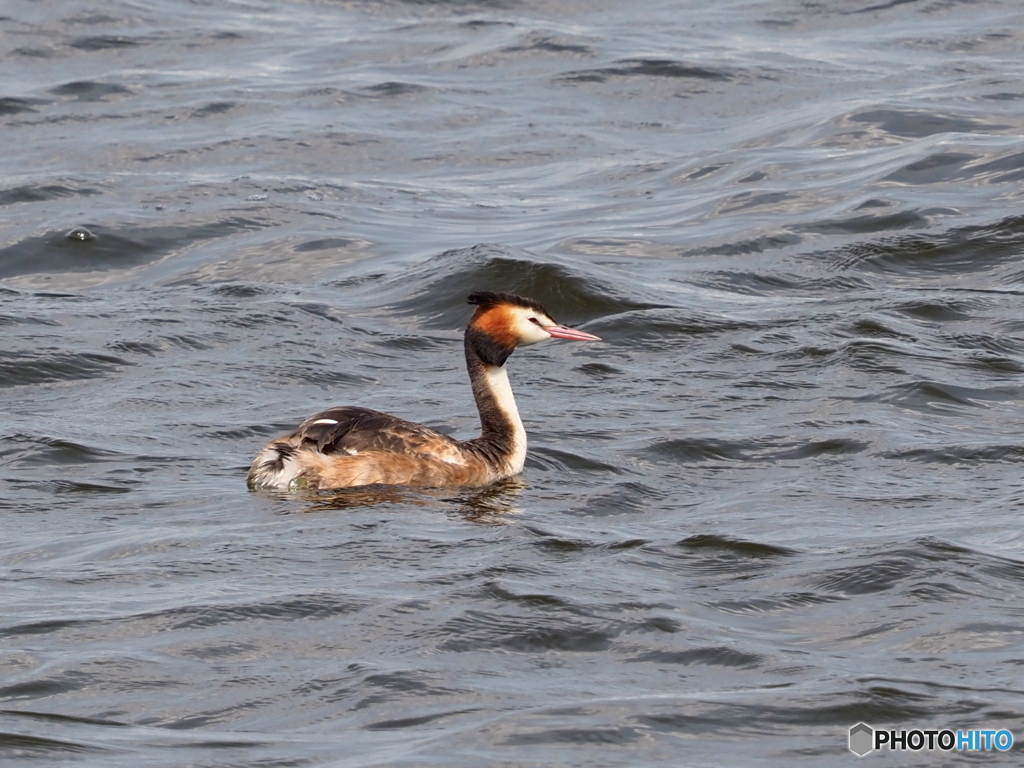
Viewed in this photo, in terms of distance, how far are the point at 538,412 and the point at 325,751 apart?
505cm

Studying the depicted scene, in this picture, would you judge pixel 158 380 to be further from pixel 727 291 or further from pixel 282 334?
pixel 727 291

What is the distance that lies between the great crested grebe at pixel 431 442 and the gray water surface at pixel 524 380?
139 millimetres

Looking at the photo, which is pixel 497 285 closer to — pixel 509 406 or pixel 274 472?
pixel 509 406

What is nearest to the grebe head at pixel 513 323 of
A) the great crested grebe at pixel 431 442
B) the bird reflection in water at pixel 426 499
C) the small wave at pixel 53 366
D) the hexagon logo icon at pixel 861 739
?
the great crested grebe at pixel 431 442

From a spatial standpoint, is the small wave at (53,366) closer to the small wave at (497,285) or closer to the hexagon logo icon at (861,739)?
the small wave at (497,285)

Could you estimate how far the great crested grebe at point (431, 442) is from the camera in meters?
8.66

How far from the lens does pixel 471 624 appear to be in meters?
6.75

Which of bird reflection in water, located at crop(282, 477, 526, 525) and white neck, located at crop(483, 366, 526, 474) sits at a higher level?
Answer: white neck, located at crop(483, 366, 526, 474)

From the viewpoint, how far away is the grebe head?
9.50 meters

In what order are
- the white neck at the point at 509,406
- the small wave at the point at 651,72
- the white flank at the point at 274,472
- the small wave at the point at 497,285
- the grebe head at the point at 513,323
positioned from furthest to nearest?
the small wave at the point at 651,72 < the small wave at the point at 497,285 < the grebe head at the point at 513,323 < the white neck at the point at 509,406 < the white flank at the point at 274,472

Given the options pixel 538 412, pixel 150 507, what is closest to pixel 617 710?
pixel 150 507

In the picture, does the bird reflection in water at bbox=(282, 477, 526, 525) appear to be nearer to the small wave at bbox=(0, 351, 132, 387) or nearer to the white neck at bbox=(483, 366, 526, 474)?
the white neck at bbox=(483, 366, 526, 474)

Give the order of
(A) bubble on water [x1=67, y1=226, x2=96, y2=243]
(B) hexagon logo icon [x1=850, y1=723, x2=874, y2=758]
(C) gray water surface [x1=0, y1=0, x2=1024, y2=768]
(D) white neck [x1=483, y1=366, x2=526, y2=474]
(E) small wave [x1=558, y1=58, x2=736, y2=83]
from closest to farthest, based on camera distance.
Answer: (B) hexagon logo icon [x1=850, y1=723, x2=874, y2=758] → (C) gray water surface [x1=0, y1=0, x2=1024, y2=768] → (D) white neck [x1=483, y1=366, x2=526, y2=474] → (A) bubble on water [x1=67, y1=226, x2=96, y2=243] → (E) small wave [x1=558, y1=58, x2=736, y2=83]

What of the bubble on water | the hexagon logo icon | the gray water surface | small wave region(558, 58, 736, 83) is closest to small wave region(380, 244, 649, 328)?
the gray water surface
